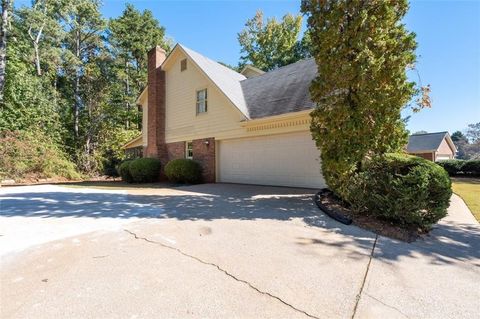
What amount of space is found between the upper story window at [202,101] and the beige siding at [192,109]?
0.23 metres

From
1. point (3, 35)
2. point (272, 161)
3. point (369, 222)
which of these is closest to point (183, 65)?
point (272, 161)

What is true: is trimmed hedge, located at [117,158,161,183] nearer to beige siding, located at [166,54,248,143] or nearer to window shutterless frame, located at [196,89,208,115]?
beige siding, located at [166,54,248,143]

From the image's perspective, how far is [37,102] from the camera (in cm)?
1903

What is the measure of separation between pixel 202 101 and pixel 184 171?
3.93 metres

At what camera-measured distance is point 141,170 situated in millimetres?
Answer: 13977

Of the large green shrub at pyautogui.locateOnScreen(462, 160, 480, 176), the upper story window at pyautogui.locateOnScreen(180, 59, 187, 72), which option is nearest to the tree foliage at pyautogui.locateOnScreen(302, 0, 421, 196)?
the upper story window at pyautogui.locateOnScreen(180, 59, 187, 72)

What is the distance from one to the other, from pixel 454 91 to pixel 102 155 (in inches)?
994

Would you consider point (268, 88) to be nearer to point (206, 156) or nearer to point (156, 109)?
point (206, 156)

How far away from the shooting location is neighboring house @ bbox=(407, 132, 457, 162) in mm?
27094

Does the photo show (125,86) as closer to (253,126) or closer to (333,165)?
(253,126)

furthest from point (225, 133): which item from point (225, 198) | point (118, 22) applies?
point (118, 22)

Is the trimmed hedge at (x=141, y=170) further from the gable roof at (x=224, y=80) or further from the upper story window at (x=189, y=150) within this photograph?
the gable roof at (x=224, y=80)

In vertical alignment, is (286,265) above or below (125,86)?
below

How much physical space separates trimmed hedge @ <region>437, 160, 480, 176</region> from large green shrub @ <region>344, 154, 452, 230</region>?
2124cm
